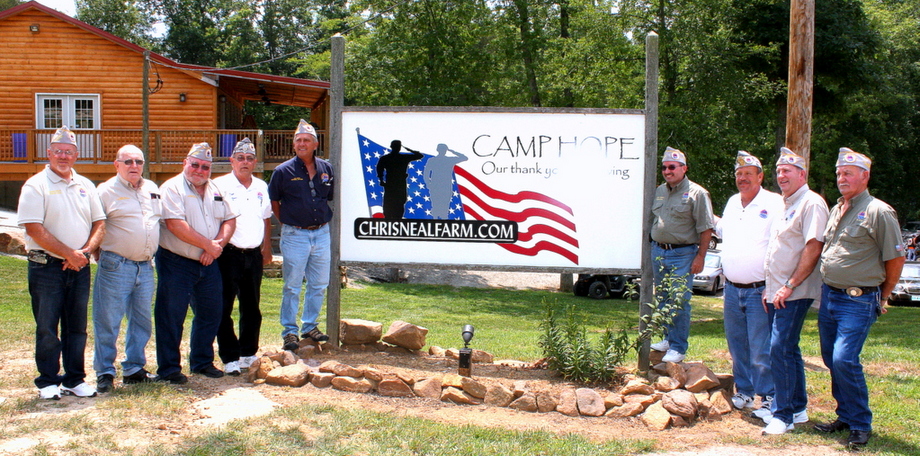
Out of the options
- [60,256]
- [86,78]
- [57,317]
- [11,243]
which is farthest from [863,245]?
[86,78]

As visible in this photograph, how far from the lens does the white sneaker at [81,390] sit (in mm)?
5379

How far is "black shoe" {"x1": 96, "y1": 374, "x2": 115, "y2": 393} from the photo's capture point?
18.3 feet

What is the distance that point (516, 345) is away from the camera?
9.29 m

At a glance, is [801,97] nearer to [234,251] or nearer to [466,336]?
[466,336]

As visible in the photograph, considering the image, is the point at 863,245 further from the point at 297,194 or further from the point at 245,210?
the point at 245,210

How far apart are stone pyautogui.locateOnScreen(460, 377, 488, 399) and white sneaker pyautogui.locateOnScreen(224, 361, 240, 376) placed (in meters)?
1.96

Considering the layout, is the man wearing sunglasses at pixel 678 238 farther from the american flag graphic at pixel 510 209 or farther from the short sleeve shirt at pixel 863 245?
the short sleeve shirt at pixel 863 245

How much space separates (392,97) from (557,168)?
17.5 metres

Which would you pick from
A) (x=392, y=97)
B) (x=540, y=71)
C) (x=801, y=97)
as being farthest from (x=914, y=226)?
(x=801, y=97)

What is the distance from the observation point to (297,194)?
645 centimetres

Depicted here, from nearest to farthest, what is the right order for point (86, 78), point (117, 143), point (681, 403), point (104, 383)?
point (681, 403), point (104, 383), point (117, 143), point (86, 78)

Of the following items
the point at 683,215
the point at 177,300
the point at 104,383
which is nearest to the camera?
the point at 104,383

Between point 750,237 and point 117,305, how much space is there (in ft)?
15.6

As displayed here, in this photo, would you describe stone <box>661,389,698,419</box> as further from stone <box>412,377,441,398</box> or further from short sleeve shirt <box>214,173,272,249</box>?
short sleeve shirt <box>214,173,272,249</box>
